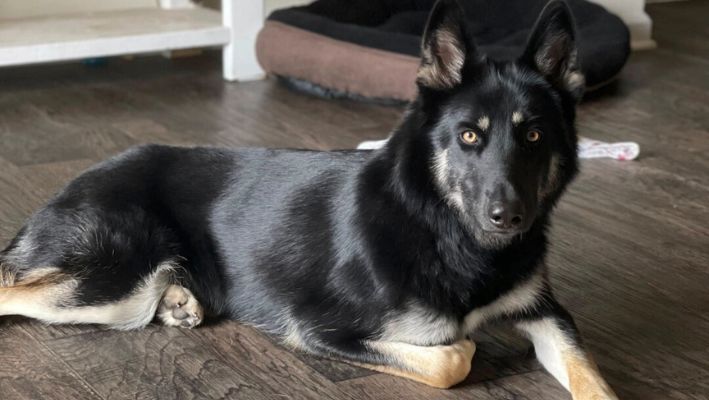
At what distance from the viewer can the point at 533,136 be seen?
7.77 feet

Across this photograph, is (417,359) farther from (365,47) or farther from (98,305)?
(365,47)

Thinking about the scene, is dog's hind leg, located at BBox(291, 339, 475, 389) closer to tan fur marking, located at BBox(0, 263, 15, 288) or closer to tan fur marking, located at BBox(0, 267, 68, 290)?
tan fur marking, located at BBox(0, 267, 68, 290)

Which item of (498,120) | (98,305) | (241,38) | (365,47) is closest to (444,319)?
(498,120)

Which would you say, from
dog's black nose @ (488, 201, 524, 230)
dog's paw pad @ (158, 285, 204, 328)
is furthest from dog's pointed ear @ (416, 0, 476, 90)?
dog's paw pad @ (158, 285, 204, 328)

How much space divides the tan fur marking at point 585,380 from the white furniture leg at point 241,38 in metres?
3.52

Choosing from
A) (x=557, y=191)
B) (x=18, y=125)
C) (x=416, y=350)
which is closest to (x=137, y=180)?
(x=416, y=350)

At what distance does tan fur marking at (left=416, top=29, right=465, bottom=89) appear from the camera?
2.47 metres

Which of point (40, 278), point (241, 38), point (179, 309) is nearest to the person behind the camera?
point (40, 278)

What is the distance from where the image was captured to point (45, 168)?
4016 millimetres

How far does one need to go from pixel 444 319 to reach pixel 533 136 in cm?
46

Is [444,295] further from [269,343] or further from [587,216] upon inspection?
[587,216]

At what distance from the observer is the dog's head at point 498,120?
2.33 meters

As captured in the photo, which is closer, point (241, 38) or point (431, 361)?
point (431, 361)

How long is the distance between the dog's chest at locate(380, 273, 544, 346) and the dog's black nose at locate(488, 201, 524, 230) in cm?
24
